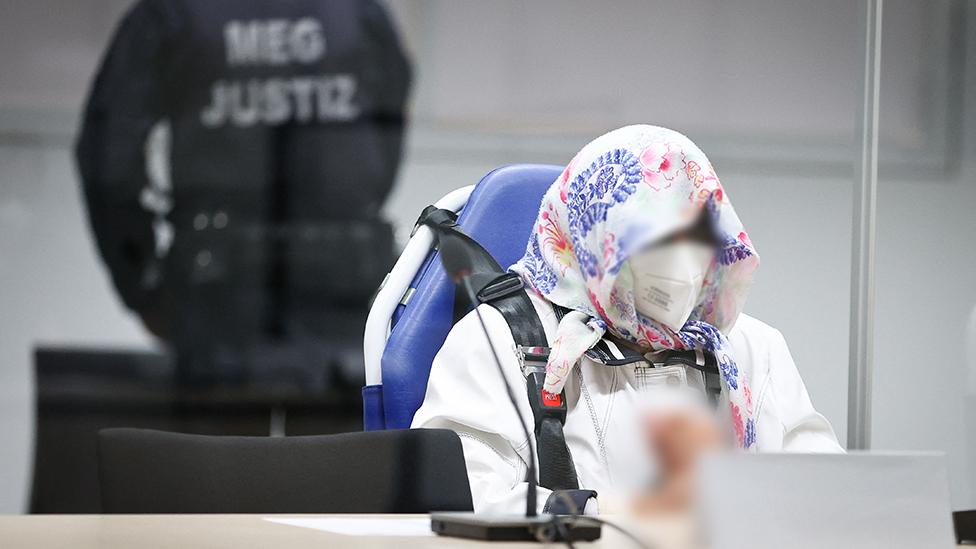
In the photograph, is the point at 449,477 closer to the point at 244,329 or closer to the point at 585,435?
the point at 585,435

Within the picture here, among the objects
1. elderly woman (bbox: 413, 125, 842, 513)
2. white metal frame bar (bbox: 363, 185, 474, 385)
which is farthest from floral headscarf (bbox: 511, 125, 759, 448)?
white metal frame bar (bbox: 363, 185, 474, 385)

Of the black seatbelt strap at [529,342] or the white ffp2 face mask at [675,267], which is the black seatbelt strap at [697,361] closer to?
the black seatbelt strap at [529,342]

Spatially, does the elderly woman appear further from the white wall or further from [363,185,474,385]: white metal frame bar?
the white wall

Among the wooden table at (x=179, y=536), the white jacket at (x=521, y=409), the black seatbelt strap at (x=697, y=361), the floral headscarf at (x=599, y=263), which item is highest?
the floral headscarf at (x=599, y=263)

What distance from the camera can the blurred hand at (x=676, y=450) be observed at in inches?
16.3

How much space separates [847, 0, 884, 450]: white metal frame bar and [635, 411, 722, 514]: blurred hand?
37 centimetres

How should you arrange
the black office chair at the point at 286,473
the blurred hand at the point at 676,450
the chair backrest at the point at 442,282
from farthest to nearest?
the chair backrest at the point at 442,282
the black office chair at the point at 286,473
the blurred hand at the point at 676,450

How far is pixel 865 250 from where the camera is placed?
0.77 meters

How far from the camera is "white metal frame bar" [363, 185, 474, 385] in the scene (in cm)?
170

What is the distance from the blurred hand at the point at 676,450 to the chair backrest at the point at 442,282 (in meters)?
1.22

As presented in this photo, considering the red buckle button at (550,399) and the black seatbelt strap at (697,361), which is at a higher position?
the black seatbelt strap at (697,361)

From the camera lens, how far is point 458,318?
1.72 metres

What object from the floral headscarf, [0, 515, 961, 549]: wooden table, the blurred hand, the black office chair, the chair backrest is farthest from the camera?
the chair backrest

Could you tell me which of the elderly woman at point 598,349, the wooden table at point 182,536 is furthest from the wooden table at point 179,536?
the elderly woman at point 598,349
